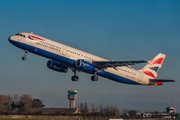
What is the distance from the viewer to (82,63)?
5216cm

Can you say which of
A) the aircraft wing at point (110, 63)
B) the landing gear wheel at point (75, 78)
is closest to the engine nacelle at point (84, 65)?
the aircraft wing at point (110, 63)

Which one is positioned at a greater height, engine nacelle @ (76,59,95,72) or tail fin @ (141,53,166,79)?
tail fin @ (141,53,166,79)

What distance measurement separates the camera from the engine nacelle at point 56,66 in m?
57.8

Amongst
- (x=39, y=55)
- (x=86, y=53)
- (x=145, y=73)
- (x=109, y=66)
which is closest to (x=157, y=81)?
(x=145, y=73)

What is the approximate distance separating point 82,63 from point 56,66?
8216mm

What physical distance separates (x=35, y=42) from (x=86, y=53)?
11.2 metres

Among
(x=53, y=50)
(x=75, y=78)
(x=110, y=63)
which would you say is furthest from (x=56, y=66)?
(x=110, y=63)

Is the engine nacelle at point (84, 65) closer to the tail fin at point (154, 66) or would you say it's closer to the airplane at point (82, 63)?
the airplane at point (82, 63)

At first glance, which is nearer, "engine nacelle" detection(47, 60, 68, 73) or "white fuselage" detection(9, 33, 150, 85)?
"white fuselage" detection(9, 33, 150, 85)

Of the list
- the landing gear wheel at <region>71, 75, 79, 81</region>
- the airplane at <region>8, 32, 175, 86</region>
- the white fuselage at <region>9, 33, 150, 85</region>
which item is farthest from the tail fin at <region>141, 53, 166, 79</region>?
the landing gear wheel at <region>71, 75, 79, 81</region>

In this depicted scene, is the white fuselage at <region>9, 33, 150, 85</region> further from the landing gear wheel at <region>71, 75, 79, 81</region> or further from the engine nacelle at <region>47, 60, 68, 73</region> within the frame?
the landing gear wheel at <region>71, 75, 79, 81</region>

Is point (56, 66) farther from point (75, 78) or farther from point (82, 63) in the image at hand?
point (82, 63)

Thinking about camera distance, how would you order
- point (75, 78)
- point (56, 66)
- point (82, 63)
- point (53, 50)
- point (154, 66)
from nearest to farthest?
point (53, 50) → point (82, 63) → point (56, 66) → point (75, 78) → point (154, 66)

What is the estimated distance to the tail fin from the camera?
6450 centimetres
